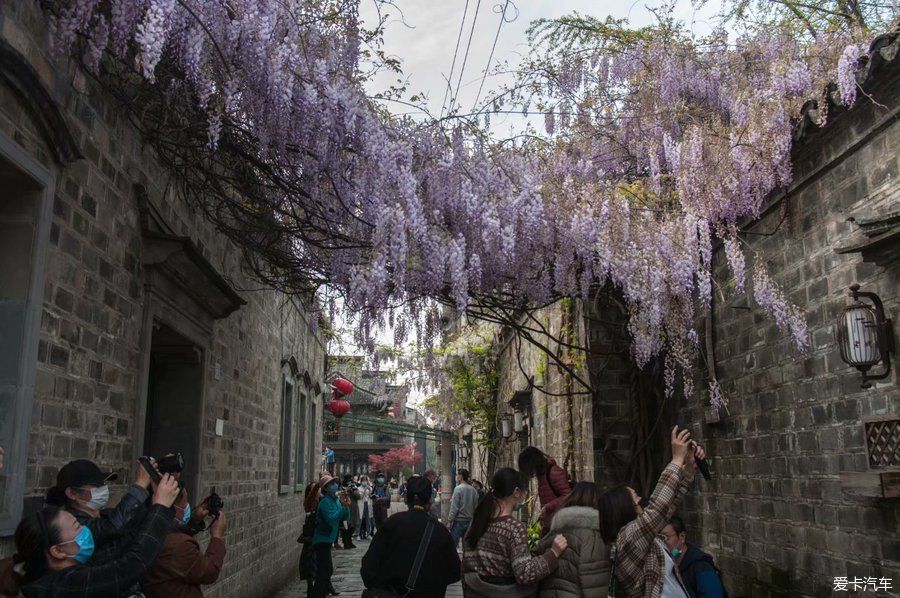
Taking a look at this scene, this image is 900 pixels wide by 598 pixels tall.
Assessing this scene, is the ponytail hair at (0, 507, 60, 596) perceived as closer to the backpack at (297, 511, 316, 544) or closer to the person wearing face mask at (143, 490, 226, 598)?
the person wearing face mask at (143, 490, 226, 598)

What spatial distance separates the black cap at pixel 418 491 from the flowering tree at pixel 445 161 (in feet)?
3.90

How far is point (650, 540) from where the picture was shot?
344 centimetres

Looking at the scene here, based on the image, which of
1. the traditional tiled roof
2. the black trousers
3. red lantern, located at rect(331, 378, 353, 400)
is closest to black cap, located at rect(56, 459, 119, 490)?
the traditional tiled roof

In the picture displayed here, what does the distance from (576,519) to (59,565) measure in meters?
2.32

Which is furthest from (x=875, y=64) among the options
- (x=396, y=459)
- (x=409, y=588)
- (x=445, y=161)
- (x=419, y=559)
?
(x=396, y=459)

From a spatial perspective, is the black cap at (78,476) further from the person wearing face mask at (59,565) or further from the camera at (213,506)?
the camera at (213,506)

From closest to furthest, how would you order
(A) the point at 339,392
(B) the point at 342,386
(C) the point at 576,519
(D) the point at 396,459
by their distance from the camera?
(C) the point at 576,519, (B) the point at 342,386, (A) the point at 339,392, (D) the point at 396,459

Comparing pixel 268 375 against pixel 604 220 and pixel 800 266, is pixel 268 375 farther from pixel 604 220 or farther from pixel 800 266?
pixel 800 266

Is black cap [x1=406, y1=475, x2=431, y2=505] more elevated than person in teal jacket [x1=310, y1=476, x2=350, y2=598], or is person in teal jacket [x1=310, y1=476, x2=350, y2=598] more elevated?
black cap [x1=406, y1=475, x2=431, y2=505]

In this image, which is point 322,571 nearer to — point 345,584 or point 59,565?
point 345,584

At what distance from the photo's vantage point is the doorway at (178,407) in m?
6.07

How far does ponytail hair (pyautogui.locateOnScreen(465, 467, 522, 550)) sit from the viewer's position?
393 cm

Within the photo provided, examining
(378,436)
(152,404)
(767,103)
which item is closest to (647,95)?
(767,103)

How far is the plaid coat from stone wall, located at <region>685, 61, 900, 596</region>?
156 centimetres
